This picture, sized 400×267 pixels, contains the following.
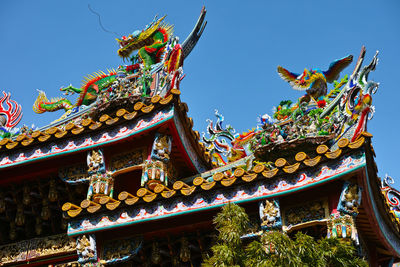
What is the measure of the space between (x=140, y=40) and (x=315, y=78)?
4.24 metres

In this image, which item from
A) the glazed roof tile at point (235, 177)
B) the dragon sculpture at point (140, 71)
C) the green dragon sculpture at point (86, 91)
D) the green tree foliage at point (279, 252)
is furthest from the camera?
the green dragon sculpture at point (86, 91)

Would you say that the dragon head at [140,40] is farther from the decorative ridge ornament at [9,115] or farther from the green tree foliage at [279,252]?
the green tree foliage at [279,252]

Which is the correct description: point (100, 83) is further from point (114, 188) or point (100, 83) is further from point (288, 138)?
point (288, 138)

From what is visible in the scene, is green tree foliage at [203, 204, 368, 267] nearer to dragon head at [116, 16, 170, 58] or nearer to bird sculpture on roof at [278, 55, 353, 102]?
bird sculpture on roof at [278, 55, 353, 102]

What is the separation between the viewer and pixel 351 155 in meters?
7.34

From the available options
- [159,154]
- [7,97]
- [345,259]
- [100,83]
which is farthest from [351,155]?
[7,97]

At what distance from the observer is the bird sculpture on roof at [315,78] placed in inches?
465

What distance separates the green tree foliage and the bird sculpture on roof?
5.95 m

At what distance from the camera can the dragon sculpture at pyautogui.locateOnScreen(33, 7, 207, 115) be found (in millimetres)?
11125

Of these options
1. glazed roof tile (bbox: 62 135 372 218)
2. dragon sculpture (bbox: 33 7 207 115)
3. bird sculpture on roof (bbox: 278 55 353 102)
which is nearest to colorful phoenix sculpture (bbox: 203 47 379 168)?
bird sculpture on roof (bbox: 278 55 353 102)

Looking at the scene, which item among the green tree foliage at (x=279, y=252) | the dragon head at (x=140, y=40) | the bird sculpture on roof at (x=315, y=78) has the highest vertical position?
the dragon head at (x=140, y=40)

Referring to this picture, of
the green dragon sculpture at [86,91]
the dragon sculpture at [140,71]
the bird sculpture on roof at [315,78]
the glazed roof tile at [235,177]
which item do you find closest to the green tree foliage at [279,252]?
the glazed roof tile at [235,177]

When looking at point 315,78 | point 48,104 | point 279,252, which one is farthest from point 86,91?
point 279,252

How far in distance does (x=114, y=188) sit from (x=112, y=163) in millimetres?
582
